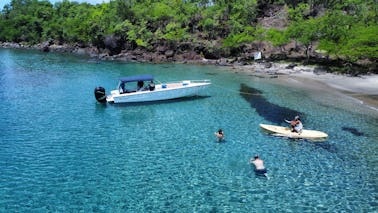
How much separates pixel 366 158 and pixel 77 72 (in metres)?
51.8

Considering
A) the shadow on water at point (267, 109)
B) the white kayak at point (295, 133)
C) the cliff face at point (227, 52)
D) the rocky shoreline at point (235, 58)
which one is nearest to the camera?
the white kayak at point (295, 133)

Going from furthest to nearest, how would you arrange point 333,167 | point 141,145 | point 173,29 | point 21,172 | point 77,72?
point 173,29
point 77,72
point 141,145
point 333,167
point 21,172

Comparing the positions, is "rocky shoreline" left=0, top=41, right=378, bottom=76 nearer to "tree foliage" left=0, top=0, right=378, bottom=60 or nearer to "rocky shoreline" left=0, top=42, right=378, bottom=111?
"rocky shoreline" left=0, top=42, right=378, bottom=111

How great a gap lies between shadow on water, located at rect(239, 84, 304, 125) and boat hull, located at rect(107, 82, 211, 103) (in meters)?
6.25

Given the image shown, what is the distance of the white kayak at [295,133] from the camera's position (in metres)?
28.7

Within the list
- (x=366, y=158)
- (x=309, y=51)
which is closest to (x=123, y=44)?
(x=309, y=51)

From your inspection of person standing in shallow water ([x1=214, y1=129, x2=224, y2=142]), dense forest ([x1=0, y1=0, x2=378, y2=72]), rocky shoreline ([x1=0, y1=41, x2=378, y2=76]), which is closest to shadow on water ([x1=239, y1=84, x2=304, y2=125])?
person standing in shallow water ([x1=214, y1=129, x2=224, y2=142])

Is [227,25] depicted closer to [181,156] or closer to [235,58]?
[235,58]

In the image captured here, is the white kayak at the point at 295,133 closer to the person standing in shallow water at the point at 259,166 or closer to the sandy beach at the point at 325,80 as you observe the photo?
the person standing in shallow water at the point at 259,166

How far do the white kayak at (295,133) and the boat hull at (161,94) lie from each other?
44.9ft

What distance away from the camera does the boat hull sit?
39781 mm

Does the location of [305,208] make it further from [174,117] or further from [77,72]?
[77,72]

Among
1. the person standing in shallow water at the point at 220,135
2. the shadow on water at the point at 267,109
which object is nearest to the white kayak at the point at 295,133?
the shadow on water at the point at 267,109

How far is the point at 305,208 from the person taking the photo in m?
18.7
